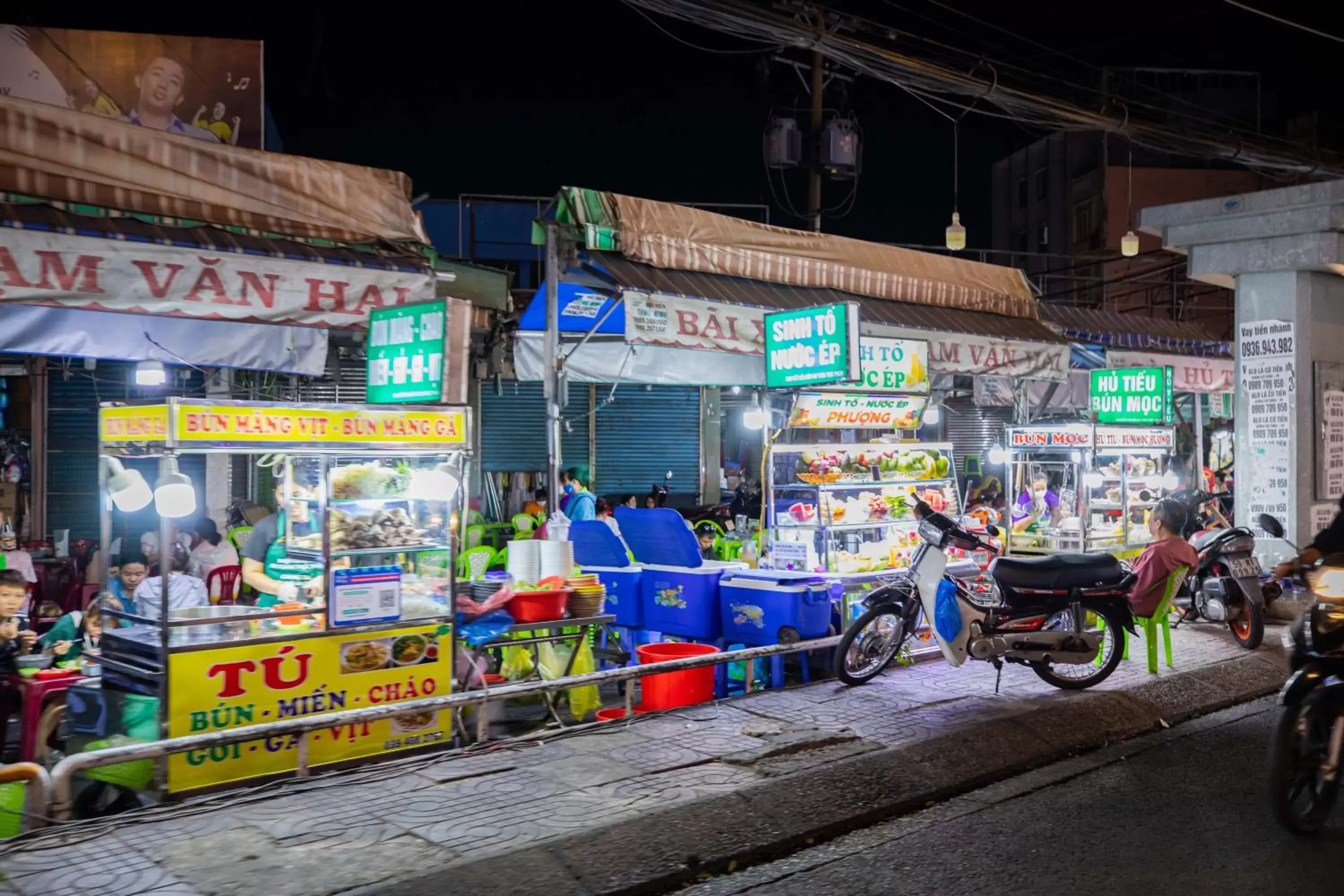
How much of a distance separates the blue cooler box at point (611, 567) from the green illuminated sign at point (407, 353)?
115 inches

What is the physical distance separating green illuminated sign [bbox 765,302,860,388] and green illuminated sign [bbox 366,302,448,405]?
11.3ft

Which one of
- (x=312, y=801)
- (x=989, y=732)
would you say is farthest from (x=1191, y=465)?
(x=312, y=801)

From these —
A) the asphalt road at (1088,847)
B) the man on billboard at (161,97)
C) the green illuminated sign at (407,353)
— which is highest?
the man on billboard at (161,97)

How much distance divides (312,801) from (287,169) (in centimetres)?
563

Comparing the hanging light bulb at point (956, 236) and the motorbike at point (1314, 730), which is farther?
the hanging light bulb at point (956, 236)

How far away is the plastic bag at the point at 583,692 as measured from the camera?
877 centimetres

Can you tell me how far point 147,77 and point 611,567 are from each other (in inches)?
407

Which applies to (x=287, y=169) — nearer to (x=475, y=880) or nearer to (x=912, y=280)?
(x=475, y=880)

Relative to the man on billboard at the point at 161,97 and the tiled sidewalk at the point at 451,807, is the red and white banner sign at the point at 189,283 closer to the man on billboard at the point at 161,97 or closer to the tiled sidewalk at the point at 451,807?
the tiled sidewalk at the point at 451,807

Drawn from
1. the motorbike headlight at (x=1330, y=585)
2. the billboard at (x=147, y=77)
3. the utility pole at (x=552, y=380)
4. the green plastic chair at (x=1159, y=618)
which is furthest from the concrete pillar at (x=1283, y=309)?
the billboard at (x=147, y=77)

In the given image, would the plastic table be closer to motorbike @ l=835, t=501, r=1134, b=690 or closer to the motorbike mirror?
motorbike @ l=835, t=501, r=1134, b=690

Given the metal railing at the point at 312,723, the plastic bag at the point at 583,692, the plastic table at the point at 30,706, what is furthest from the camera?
the plastic bag at the point at 583,692

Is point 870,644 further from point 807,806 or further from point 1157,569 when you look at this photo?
point 807,806

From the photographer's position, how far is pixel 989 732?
7.34 m
